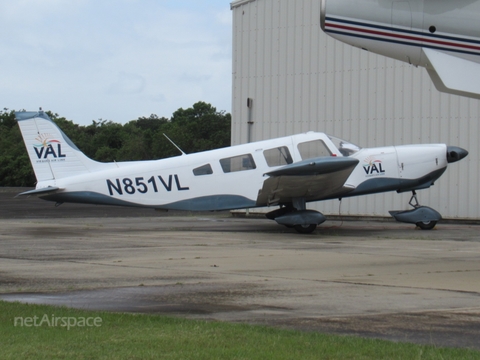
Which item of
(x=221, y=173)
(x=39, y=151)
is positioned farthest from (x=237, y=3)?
(x=39, y=151)

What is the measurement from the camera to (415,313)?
6.07 meters

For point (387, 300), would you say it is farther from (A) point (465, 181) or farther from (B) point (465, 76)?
(A) point (465, 181)

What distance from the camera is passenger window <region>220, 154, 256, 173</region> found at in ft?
54.1

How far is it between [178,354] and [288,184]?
442 inches

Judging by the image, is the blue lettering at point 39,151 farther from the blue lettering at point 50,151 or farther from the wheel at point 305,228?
the wheel at point 305,228

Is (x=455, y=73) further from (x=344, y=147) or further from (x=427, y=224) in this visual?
(x=427, y=224)

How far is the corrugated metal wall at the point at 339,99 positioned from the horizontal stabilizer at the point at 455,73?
12.7m

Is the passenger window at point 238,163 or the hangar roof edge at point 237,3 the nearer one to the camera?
the passenger window at point 238,163

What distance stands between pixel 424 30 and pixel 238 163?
8.38 m

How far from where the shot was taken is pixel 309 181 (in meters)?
15.4

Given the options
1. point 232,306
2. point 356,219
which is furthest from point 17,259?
point 356,219

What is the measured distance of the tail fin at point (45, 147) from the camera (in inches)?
647

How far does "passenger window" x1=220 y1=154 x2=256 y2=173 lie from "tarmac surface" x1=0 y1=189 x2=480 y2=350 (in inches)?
76.1

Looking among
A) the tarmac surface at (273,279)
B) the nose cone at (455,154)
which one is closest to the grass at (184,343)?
the tarmac surface at (273,279)
